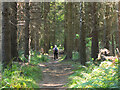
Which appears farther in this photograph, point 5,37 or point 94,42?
point 94,42

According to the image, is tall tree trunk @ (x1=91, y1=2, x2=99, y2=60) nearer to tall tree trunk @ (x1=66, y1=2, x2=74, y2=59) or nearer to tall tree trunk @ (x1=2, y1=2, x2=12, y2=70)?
tall tree trunk @ (x1=66, y1=2, x2=74, y2=59)

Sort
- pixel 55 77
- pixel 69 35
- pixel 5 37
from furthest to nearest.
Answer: pixel 69 35, pixel 55 77, pixel 5 37

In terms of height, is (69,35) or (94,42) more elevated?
(69,35)

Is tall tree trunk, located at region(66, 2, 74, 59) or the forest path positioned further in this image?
tall tree trunk, located at region(66, 2, 74, 59)

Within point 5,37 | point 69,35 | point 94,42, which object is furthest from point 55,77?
point 69,35

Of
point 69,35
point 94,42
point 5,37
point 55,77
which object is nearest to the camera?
point 5,37

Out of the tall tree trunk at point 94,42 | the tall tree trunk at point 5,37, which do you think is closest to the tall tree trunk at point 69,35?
the tall tree trunk at point 94,42

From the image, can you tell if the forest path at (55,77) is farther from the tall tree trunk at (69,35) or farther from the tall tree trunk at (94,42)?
the tall tree trunk at (69,35)

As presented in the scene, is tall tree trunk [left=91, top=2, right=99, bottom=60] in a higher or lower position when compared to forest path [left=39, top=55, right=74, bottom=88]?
higher

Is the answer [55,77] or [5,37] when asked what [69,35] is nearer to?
[55,77]

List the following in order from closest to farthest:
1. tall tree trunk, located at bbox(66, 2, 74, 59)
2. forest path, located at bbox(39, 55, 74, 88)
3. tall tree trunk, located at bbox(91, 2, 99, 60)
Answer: forest path, located at bbox(39, 55, 74, 88) → tall tree trunk, located at bbox(91, 2, 99, 60) → tall tree trunk, located at bbox(66, 2, 74, 59)

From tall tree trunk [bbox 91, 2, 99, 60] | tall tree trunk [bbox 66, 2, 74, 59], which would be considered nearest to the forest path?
tall tree trunk [bbox 91, 2, 99, 60]

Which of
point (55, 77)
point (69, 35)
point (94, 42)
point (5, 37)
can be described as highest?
point (5, 37)

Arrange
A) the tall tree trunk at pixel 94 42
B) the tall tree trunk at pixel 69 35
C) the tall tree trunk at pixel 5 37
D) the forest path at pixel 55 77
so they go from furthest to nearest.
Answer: the tall tree trunk at pixel 69 35 → the tall tree trunk at pixel 94 42 → the tall tree trunk at pixel 5 37 → the forest path at pixel 55 77
